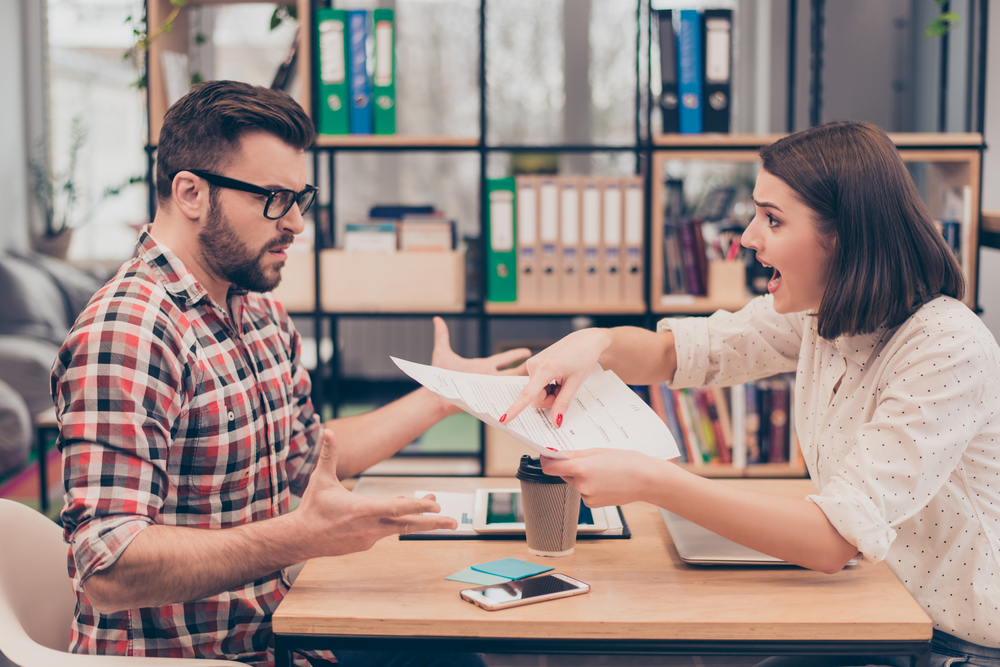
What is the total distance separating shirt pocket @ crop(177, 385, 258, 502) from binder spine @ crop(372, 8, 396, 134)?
1.44 metres

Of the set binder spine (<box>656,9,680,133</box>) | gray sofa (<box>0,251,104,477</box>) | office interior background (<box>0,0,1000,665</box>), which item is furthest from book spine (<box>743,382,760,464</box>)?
gray sofa (<box>0,251,104,477</box>)

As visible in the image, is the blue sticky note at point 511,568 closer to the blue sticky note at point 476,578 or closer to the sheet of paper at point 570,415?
the blue sticky note at point 476,578

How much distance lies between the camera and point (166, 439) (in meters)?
1.07

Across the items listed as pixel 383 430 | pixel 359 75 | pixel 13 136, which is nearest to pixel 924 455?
pixel 383 430

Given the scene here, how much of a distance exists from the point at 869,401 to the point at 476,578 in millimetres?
615

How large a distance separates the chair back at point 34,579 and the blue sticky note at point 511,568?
23.7 inches

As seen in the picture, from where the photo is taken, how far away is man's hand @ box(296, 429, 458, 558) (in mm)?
1019

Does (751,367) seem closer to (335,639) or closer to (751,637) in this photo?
(751,637)

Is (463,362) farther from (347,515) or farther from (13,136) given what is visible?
(13,136)

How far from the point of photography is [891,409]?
1.05 meters

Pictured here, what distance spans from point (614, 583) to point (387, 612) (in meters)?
0.30

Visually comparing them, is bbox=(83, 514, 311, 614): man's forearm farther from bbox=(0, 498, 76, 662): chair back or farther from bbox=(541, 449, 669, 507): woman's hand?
bbox=(541, 449, 669, 507): woman's hand

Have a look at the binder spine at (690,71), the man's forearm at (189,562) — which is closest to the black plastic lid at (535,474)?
the man's forearm at (189,562)

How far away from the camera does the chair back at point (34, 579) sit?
1.12 meters
